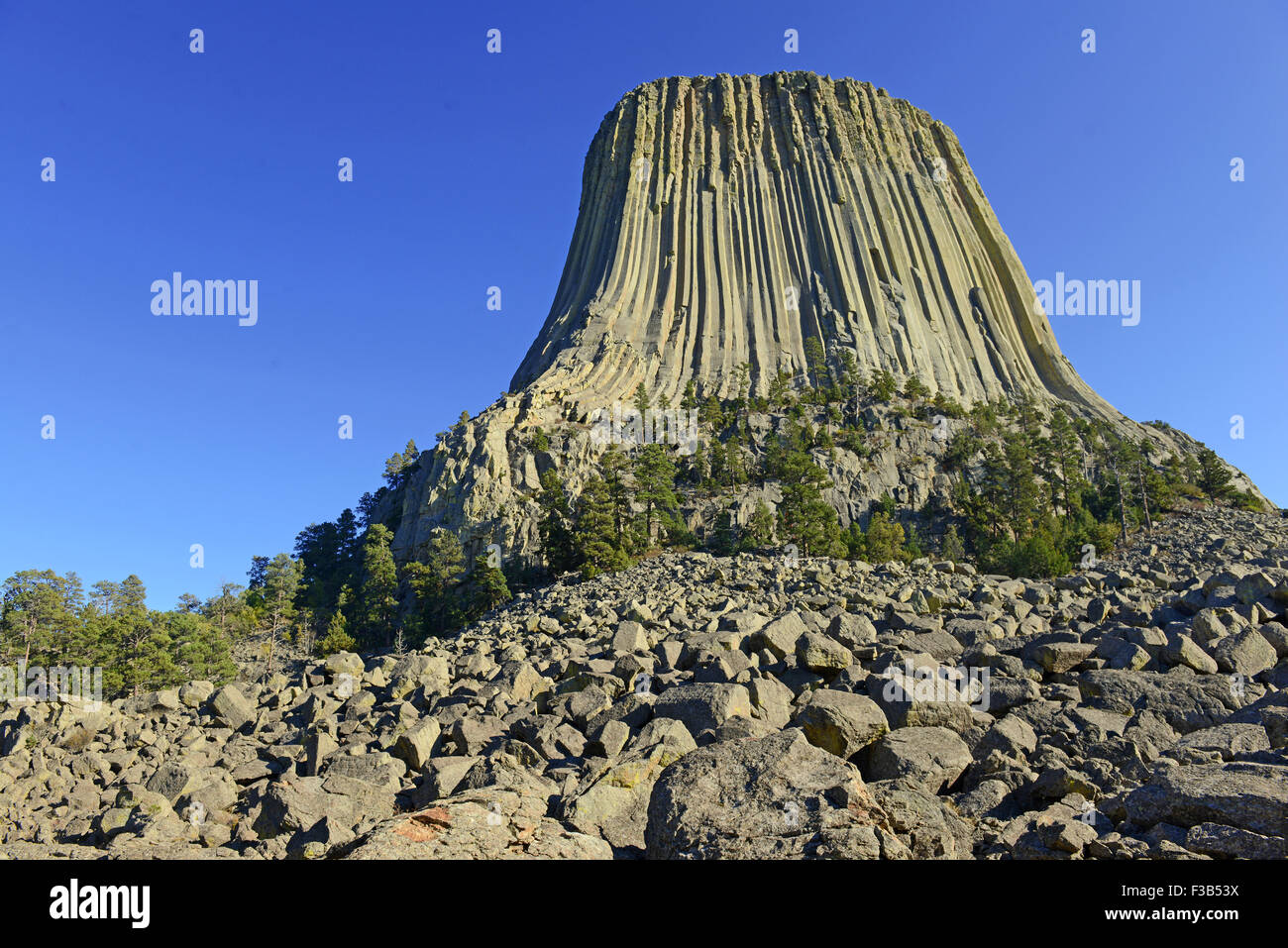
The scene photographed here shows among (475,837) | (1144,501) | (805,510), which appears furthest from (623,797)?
(1144,501)

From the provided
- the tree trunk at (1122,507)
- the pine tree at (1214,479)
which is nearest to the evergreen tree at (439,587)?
the tree trunk at (1122,507)

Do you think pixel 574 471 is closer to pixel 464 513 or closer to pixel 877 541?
pixel 464 513

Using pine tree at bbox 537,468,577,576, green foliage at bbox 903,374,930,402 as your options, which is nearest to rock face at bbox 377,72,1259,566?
green foliage at bbox 903,374,930,402

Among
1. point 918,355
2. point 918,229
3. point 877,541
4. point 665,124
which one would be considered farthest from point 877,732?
point 665,124

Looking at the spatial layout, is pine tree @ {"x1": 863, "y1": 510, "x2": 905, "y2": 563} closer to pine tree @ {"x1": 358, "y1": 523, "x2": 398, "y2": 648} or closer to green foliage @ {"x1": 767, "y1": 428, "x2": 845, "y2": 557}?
green foliage @ {"x1": 767, "y1": 428, "x2": 845, "y2": 557}
